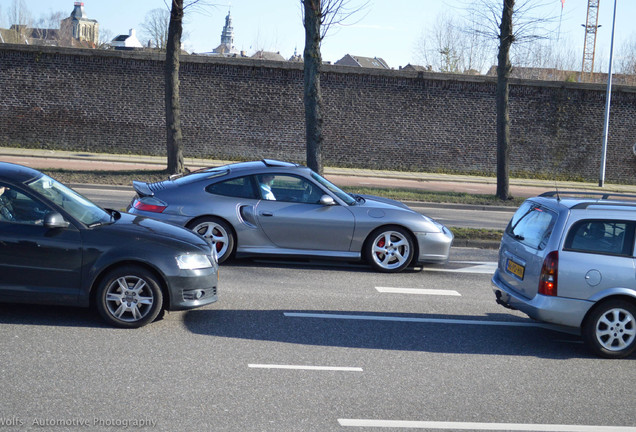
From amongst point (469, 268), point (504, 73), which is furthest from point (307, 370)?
point (504, 73)

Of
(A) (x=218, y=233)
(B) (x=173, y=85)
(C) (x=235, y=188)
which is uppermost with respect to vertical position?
(B) (x=173, y=85)

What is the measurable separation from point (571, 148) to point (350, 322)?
85.8 feet

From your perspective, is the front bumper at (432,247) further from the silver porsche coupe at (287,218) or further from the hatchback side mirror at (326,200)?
the hatchback side mirror at (326,200)

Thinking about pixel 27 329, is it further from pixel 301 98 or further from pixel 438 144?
pixel 438 144

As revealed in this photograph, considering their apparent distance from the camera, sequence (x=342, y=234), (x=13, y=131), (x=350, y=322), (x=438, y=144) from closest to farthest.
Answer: (x=350, y=322) → (x=342, y=234) → (x=13, y=131) → (x=438, y=144)

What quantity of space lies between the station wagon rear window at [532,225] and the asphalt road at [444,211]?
304 inches

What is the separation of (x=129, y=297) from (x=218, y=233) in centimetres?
304

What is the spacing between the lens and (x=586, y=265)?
21.6 feet

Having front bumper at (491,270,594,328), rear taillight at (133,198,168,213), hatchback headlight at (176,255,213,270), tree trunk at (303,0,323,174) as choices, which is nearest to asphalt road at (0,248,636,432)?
front bumper at (491,270,594,328)

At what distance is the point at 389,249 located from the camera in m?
9.84

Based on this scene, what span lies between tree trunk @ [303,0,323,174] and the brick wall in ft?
38.9

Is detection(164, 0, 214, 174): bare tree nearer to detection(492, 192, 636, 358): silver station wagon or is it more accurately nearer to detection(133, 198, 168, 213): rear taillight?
detection(133, 198, 168, 213): rear taillight

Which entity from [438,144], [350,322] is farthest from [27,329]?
[438,144]

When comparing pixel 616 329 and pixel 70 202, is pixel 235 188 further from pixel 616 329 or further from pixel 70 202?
pixel 616 329
